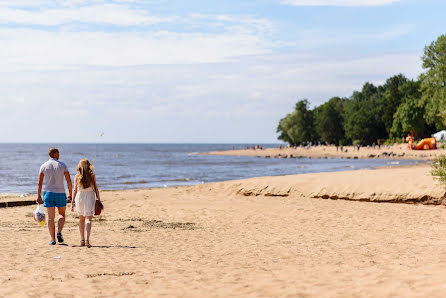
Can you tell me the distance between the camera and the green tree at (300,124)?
373 ft

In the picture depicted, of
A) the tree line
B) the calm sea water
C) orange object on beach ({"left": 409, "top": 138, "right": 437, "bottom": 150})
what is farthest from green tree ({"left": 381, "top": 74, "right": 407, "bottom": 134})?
the calm sea water

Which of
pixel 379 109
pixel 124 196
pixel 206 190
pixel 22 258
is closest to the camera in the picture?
pixel 22 258

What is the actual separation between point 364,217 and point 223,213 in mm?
4492

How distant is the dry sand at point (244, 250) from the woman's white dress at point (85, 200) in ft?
2.62

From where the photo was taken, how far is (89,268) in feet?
25.7

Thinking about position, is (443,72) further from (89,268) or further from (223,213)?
(89,268)

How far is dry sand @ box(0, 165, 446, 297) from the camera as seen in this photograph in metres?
6.60

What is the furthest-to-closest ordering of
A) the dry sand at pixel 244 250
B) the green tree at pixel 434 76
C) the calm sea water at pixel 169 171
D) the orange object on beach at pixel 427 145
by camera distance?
the orange object on beach at pixel 427 145 → the green tree at pixel 434 76 → the calm sea water at pixel 169 171 → the dry sand at pixel 244 250

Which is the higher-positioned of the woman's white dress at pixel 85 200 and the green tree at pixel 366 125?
the green tree at pixel 366 125

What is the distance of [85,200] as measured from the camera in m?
9.29

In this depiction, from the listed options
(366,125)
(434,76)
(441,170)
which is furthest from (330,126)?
(441,170)

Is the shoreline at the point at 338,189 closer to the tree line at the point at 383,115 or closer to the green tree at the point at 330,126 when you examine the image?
the tree line at the point at 383,115

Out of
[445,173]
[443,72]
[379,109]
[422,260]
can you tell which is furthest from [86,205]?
[379,109]

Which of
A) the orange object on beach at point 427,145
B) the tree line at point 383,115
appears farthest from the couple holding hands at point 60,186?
the orange object on beach at point 427,145
